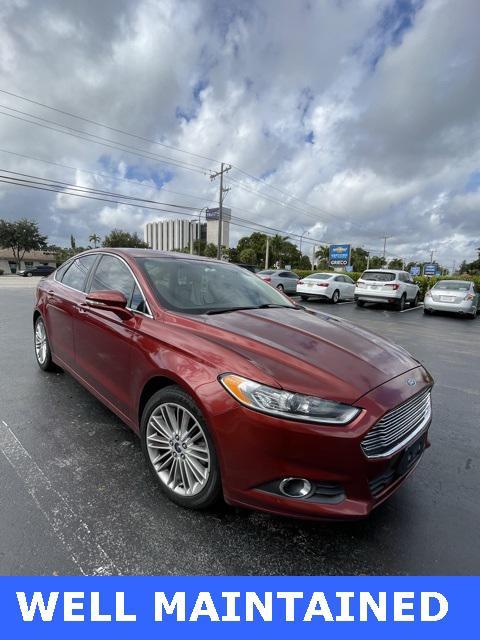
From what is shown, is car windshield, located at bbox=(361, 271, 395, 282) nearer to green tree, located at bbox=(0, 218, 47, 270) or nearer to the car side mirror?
the car side mirror

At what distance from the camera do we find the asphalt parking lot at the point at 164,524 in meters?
1.85

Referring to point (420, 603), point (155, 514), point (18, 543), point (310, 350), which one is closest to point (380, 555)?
point (420, 603)

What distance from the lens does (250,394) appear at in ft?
5.96

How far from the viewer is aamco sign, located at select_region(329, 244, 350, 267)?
36.1 meters

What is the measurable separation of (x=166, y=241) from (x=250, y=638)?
10338cm

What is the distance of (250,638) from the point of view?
1556 millimetres

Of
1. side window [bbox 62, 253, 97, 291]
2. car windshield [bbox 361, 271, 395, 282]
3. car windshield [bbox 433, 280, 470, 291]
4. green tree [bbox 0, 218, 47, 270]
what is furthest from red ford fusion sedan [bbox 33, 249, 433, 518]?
green tree [bbox 0, 218, 47, 270]

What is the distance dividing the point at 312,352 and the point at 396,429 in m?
0.61

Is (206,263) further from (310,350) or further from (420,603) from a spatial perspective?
(420,603)

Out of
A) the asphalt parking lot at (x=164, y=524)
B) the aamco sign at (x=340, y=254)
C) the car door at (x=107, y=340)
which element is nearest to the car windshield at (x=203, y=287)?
the car door at (x=107, y=340)

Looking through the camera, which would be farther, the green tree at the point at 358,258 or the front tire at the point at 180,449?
the green tree at the point at 358,258

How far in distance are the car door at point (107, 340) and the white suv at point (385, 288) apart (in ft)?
45.8

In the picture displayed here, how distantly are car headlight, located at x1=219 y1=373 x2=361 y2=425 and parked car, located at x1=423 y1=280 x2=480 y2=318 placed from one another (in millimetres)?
13908

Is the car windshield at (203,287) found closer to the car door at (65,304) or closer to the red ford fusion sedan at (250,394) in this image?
the red ford fusion sedan at (250,394)
